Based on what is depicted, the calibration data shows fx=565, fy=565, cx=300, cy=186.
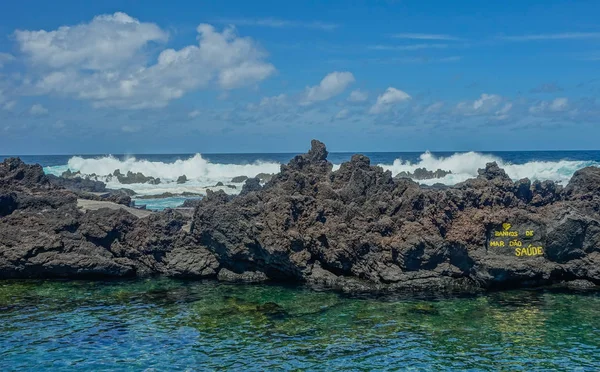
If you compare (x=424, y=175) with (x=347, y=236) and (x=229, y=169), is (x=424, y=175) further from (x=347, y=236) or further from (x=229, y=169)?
(x=347, y=236)

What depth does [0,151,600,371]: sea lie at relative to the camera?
1039 cm

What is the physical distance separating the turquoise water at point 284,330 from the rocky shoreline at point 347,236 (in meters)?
0.91

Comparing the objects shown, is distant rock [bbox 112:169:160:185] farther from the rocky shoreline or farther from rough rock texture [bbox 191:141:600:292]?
rough rock texture [bbox 191:141:600:292]

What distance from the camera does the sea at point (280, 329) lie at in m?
10.4

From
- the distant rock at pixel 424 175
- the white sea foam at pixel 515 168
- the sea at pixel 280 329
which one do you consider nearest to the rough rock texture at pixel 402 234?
the sea at pixel 280 329

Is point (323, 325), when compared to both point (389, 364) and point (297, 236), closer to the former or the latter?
point (389, 364)

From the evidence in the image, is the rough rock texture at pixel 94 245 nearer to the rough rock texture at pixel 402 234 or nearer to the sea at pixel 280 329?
the sea at pixel 280 329

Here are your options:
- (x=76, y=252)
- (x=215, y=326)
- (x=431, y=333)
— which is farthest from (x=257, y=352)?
(x=76, y=252)

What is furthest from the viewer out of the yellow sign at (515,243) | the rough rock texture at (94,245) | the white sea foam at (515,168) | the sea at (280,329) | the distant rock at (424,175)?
the white sea foam at (515,168)

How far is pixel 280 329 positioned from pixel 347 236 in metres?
4.04

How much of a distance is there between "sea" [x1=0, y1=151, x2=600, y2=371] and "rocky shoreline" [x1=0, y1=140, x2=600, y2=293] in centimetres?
68

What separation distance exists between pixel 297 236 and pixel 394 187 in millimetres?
3594

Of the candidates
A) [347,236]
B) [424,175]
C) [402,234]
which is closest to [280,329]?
[347,236]

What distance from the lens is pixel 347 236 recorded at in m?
15.5
